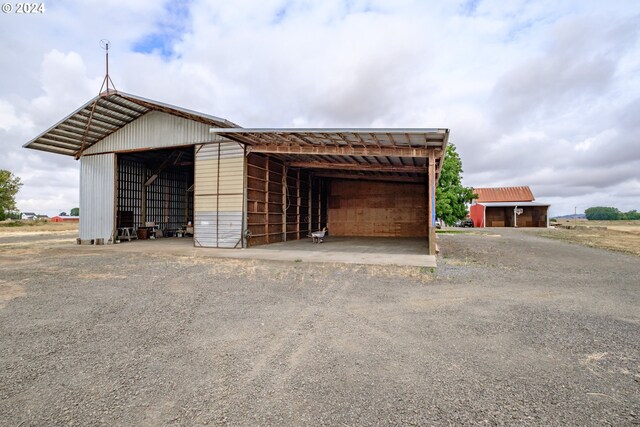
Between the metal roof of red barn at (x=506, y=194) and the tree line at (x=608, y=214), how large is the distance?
8085cm

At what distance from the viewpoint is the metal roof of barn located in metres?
14.7

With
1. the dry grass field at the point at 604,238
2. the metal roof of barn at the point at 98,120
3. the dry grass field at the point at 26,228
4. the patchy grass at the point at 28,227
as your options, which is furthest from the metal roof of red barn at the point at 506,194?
the patchy grass at the point at 28,227

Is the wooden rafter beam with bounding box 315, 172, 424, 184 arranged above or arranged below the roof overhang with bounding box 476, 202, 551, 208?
above

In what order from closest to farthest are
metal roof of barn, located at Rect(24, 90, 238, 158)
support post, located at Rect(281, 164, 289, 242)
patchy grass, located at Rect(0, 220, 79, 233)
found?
metal roof of barn, located at Rect(24, 90, 238, 158), support post, located at Rect(281, 164, 289, 242), patchy grass, located at Rect(0, 220, 79, 233)

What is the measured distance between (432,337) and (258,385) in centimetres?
232

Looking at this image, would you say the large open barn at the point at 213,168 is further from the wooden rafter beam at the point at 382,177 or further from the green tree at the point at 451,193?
the green tree at the point at 451,193

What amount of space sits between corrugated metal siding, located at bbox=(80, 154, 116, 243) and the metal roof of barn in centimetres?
106

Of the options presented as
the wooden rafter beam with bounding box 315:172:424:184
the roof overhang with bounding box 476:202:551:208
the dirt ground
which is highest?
the wooden rafter beam with bounding box 315:172:424:184

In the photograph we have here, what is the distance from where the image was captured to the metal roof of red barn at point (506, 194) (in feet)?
139

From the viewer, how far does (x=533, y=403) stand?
2.79 meters

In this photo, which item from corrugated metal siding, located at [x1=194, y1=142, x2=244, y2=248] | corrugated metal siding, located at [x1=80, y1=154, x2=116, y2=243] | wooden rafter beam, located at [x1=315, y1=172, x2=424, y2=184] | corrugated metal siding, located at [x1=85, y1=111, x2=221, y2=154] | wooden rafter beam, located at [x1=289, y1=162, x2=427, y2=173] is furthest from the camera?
wooden rafter beam, located at [x1=315, y1=172, x2=424, y2=184]

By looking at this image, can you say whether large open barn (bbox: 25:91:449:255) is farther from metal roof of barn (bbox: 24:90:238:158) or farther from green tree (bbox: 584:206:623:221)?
green tree (bbox: 584:206:623:221)

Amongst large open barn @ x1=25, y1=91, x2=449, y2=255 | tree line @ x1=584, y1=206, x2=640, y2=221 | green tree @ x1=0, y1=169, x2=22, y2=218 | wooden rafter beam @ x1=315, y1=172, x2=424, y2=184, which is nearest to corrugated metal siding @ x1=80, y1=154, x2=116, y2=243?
large open barn @ x1=25, y1=91, x2=449, y2=255

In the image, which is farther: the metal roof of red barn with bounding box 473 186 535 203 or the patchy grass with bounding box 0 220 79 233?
the metal roof of red barn with bounding box 473 186 535 203
